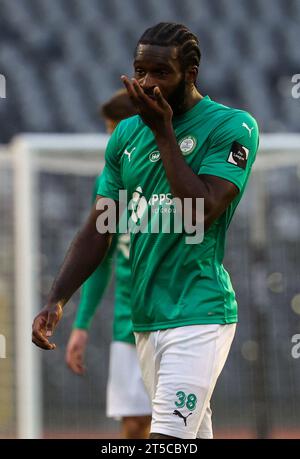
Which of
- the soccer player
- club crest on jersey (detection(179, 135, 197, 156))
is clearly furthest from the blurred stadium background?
club crest on jersey (detection(179, 135, 197, 156))

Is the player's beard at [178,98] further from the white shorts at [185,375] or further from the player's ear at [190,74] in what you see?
the white shorts at [185,375]

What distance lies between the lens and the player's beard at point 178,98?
3.66 m

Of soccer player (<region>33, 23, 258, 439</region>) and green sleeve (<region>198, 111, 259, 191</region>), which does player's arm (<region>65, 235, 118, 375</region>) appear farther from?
green sleeve (<region>198, 111, 259, 191</region>)

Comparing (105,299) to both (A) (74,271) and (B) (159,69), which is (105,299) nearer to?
(A) (74,271)

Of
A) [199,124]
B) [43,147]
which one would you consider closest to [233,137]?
[199,124]

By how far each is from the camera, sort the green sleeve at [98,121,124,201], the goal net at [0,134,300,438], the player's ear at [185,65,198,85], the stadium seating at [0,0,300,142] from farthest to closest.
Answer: the stadium seating at [0,0,300,142] < the goal net at [0,134,300,438] < the green sleeve at [98,121,124,201] < the player's ear at [185,65,198,85]

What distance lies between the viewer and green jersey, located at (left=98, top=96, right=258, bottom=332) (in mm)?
3664

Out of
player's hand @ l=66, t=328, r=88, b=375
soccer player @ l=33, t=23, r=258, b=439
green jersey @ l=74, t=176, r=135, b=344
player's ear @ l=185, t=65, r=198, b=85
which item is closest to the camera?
soccer player @ l=33, t=23, r=258, b=439

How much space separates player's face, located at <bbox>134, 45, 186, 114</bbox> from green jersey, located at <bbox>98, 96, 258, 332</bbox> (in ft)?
0.58

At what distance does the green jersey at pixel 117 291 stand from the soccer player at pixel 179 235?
5.68 feet

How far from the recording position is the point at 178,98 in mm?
3701

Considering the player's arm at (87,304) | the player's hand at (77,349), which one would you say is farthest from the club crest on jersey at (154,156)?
the player's hand at (77,349)

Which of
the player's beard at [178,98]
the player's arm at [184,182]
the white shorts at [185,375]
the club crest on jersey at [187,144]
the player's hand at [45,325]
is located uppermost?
the player's beard at [178,98]

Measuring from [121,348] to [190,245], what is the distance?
2114mm
